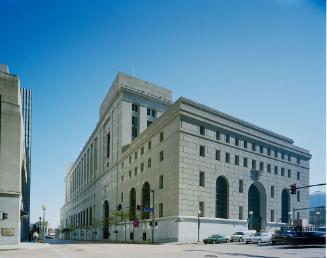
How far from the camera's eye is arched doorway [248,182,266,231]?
219 ft

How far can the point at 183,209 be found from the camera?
176 feet

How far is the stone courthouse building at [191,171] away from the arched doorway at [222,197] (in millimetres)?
160

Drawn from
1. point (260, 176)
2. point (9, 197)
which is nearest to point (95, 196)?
point (260, 176)

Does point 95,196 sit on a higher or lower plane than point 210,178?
lower

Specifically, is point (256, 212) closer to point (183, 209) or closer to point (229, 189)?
point (229, 189)

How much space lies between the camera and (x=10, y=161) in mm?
40469

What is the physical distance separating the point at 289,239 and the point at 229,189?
1054 inches

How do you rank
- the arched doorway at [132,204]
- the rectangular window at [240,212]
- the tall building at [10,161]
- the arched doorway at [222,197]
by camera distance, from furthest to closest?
the arched doorway at [132,204] < the rectangular window at [240,212] < the arched doorway at [222,197] < the tall building at [10,161]

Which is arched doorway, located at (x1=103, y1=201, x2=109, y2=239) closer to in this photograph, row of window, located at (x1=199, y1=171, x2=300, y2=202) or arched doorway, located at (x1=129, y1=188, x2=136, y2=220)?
arched doorway, located at (x1=129, y1=188, x2=136, y2=220)

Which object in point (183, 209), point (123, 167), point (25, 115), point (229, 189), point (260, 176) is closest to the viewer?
point (183, 209)

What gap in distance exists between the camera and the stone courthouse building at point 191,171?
55.9 metres

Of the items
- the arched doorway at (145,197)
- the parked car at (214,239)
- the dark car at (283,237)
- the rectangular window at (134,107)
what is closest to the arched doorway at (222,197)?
the parked car at (214,239)

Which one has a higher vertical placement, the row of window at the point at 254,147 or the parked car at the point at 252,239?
the row of window at the point at 254,147

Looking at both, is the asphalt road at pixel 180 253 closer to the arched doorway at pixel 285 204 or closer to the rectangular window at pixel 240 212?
the rectangular window at pixel 240 212
